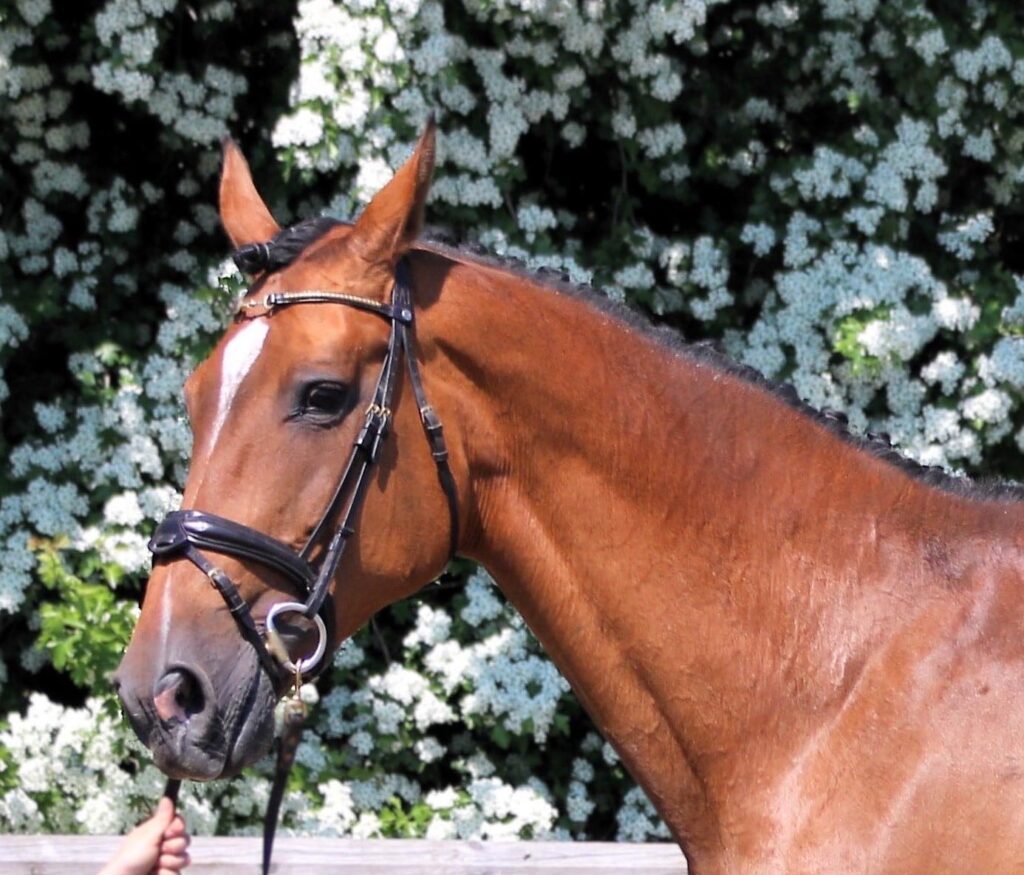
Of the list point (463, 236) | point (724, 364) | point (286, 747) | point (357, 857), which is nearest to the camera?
point (286, 747)

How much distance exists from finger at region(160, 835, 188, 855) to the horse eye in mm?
643

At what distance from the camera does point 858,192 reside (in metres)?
4.29

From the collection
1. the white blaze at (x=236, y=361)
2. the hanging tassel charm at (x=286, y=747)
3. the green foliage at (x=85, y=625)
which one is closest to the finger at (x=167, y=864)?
the hanging tassel charm at (x=286, y=747)

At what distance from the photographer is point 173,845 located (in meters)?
1.87

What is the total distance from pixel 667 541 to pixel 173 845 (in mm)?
839

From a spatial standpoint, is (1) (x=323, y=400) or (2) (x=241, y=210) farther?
(2) (x=241, y=210)

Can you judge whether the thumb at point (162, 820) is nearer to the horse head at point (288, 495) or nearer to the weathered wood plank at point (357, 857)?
the horse head at point (288, 495)

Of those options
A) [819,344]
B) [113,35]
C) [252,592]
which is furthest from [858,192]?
[252,592]

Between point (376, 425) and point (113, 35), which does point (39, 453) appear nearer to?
point (113, 35)

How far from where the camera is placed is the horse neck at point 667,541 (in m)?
1.91

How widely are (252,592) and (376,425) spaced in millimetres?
288

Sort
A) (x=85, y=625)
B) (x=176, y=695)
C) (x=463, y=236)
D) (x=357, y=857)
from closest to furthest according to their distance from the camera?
1. (x=176, y=695)
2. (x=357, y=857)
3. (x=85, y=625)
4. (x=463, y=236)

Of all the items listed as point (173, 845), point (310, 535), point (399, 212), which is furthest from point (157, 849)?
point (399, 212)

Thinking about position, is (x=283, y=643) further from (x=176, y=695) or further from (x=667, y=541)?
(x=667, y=541)
